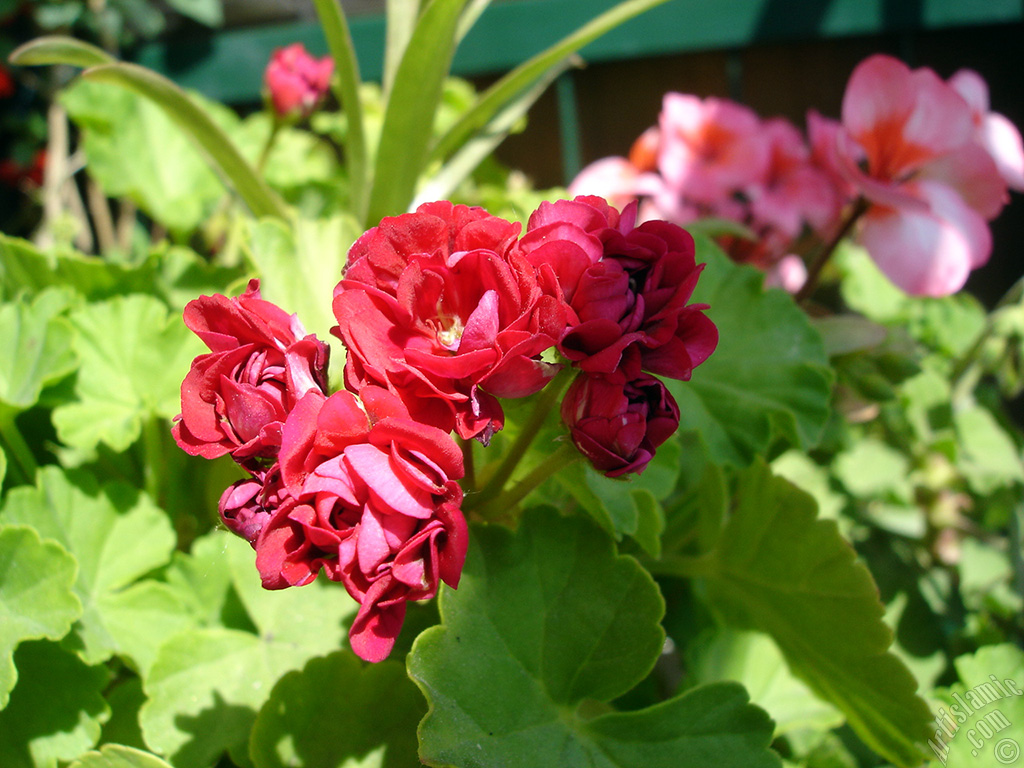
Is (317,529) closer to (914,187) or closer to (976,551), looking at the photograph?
(914,187)

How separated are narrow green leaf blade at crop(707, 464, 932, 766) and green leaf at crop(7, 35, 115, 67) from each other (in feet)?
2.72

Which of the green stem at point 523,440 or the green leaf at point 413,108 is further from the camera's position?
the green leaf at point 413,108

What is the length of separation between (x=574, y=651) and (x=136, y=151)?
1.19 metres

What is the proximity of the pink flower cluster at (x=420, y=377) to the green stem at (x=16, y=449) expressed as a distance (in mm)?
360

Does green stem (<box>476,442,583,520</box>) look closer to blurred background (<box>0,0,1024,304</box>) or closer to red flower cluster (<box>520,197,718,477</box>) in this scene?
red flower cluster (<box>520,197,718,477</box>)

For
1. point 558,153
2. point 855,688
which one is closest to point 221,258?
point 558,153

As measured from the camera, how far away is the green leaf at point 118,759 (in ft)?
1.67

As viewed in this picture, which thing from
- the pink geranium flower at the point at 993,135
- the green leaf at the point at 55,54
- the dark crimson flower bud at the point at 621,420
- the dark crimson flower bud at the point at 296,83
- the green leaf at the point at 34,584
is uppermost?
the pink geranium flower at the point at 993,135

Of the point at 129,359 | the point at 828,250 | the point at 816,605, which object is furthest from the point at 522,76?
the point at 816,605

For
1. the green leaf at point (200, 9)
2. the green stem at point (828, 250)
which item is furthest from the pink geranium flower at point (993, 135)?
the green leaf at point (200, 9)

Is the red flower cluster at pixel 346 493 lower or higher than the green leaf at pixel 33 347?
higher

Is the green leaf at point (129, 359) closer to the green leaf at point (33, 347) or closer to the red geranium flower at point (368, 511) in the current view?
the green leaf at point (33, 347)

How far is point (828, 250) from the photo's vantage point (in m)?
0.97

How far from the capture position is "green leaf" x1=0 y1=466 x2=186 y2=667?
26.2 inches
